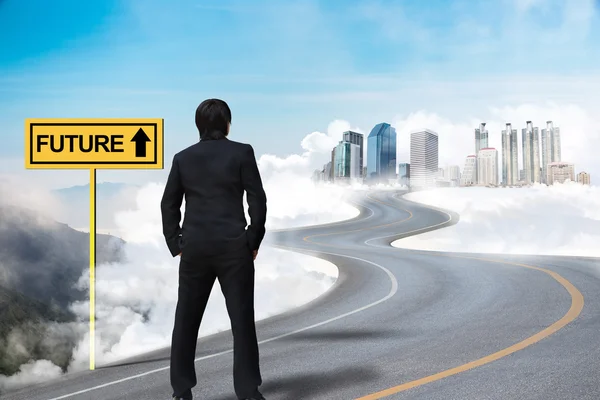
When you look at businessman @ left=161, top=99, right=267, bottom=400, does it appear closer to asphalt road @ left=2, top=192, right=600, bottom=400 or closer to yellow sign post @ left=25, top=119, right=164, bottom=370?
asphalt road @ left=2, top=192, right=600, bottom=400

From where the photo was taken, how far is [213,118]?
4348 millimetres

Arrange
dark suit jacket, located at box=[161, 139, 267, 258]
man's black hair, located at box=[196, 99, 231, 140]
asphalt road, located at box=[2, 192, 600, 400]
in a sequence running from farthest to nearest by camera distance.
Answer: asphalt road, located at box=[2, 192, 600, 400], man's black hair, located at box=[196, 99, 231, 140], dark suit jacket, located at box=[161, 139, 267, 258]

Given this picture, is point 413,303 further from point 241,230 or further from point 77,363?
point 241,230

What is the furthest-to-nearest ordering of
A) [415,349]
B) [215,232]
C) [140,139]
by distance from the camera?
1. [415,349]
2. [140,139]
3. [215,232]

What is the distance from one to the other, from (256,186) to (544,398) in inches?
122

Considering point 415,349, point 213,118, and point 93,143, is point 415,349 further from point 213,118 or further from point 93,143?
point 93,143

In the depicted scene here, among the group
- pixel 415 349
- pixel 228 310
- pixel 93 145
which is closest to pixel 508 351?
pixel 415 349

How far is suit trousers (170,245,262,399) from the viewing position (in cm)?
425

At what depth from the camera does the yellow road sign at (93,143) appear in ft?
20.5

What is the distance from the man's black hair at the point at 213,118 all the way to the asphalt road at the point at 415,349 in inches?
92.4

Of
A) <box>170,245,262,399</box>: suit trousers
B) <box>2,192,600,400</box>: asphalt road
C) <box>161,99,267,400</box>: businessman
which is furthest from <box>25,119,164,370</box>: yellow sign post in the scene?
<box>170,245,262,399</box>: suit trousers

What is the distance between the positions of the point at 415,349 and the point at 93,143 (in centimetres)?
441

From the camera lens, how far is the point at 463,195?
3051 inches

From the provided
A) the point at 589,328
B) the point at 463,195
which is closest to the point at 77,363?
the point at 589,328
